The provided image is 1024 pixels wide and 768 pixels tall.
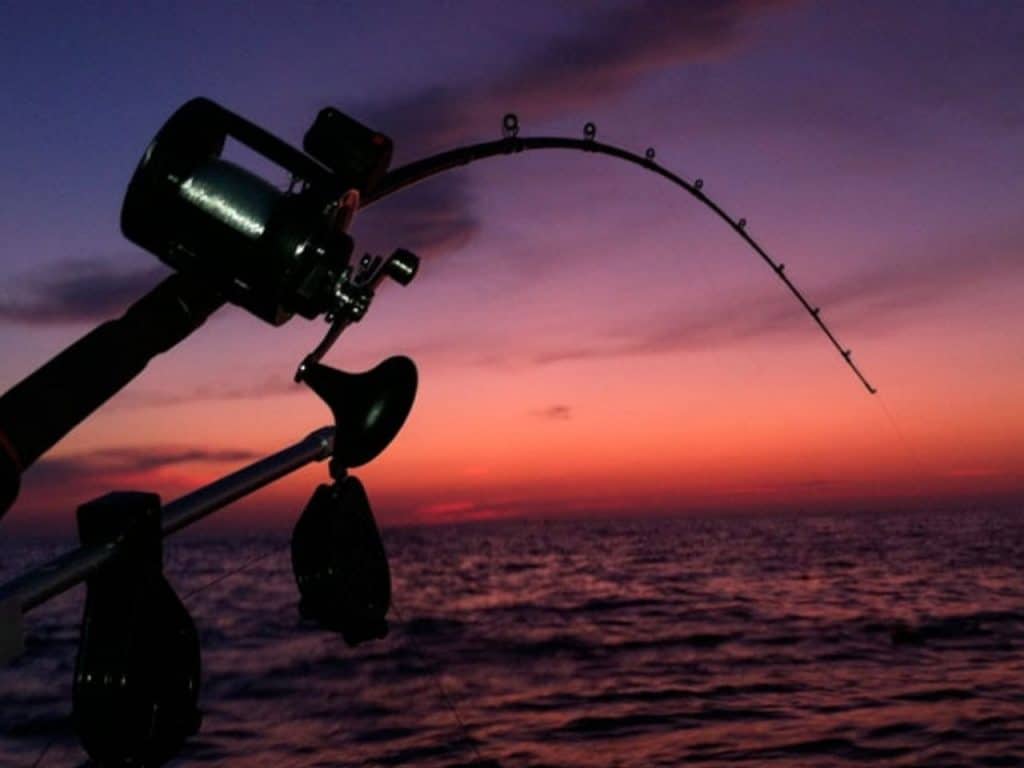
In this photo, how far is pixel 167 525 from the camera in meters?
1.61

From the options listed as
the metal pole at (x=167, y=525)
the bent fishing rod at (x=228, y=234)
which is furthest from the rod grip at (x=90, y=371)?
the metal pole at (x=167, y=525)

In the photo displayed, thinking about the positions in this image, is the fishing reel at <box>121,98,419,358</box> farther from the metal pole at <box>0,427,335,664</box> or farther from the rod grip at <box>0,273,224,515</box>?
the metal pole at <box>0,427,335,664</box>

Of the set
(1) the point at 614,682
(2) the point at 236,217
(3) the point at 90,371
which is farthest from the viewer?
(1) the point at 614,682

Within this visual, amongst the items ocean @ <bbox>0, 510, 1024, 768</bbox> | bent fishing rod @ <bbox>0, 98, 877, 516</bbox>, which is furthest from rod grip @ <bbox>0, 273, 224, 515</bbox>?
ocean @ <bbox>0, 510, 1024, 768</bbox>

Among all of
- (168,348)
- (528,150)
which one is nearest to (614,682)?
(528,150)

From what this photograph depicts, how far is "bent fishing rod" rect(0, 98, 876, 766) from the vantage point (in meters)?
1.49

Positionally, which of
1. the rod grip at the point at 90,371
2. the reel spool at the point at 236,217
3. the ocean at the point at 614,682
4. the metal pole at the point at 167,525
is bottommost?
the ocean at the point at 614,682

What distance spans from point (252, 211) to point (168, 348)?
11.4 inches

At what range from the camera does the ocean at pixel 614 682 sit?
1261 centimetres

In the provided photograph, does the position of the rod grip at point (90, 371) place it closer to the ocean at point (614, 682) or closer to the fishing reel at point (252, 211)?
the fishing reel at point (252, 211)

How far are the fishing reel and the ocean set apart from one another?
2.10 meters

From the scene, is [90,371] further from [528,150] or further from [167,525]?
[528,150]

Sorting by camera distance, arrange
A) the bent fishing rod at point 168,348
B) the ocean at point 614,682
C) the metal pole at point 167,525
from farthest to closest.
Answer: the ocean at point 614,682 → the bent fishing rod at point 168,348 → the metal pole at point 167,525

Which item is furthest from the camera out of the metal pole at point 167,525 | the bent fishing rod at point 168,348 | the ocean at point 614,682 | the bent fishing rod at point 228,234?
the ocean at point 614,682
